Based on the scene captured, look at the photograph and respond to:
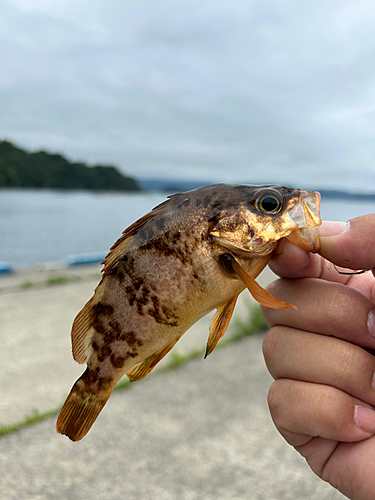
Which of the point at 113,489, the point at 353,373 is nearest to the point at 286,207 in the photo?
the point at 353,373

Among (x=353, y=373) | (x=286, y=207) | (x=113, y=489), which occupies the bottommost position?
(x=113, y=489)

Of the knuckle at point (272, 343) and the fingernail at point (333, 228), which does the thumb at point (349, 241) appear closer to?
the fingernail at point (333, 228)

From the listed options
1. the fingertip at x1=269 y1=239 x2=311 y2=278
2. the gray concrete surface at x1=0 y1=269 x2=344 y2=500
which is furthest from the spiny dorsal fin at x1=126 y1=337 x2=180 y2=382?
the gray concrete surface at x1=0 y1=269 x2=344 y2=500

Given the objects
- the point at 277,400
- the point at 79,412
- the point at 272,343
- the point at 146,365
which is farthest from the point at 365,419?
the point at 79,412

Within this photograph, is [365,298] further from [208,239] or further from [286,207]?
[208,239]

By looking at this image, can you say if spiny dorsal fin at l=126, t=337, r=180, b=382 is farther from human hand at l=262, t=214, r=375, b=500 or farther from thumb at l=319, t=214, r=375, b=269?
thumb at l=319, t=214, r=375, b=269
